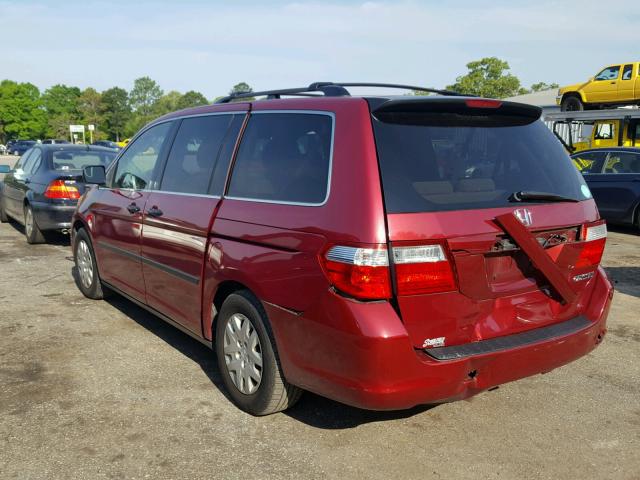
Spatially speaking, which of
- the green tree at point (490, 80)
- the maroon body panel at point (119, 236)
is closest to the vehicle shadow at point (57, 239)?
the maroon body panel at point (119, 236)

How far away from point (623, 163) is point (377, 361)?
1003cm

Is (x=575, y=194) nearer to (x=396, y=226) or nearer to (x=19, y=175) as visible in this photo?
(x=396, y=226)

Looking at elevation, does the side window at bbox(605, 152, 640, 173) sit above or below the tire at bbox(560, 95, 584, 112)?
below

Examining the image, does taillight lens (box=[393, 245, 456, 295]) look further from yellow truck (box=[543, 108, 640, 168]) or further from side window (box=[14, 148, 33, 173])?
yellow truck (box=[543, 108, 640, 168])

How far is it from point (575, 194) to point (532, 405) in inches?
51.5

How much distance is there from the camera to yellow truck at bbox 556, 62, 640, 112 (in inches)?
762

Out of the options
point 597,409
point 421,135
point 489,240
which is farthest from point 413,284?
point 597,409

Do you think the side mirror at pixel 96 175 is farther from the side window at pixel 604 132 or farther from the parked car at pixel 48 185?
the side window at pixel 604 132

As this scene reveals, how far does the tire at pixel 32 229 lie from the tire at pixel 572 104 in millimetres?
17964

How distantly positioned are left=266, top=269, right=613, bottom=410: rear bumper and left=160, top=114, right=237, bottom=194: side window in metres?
1.24

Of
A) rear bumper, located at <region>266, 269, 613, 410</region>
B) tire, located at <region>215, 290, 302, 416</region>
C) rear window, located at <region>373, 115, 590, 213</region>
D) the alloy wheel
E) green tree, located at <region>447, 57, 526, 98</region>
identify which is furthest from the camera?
green tree, located at <region>447, 57, 526, 98</region>

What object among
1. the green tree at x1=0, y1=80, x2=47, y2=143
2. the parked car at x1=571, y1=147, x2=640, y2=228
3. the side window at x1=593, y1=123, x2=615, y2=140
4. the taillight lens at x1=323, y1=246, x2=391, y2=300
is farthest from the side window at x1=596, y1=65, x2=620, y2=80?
the green tree at x1=0, y1=80, x2=47, y2=143

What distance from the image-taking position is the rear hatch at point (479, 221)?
2.75 metres

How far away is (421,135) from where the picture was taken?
117 inches
